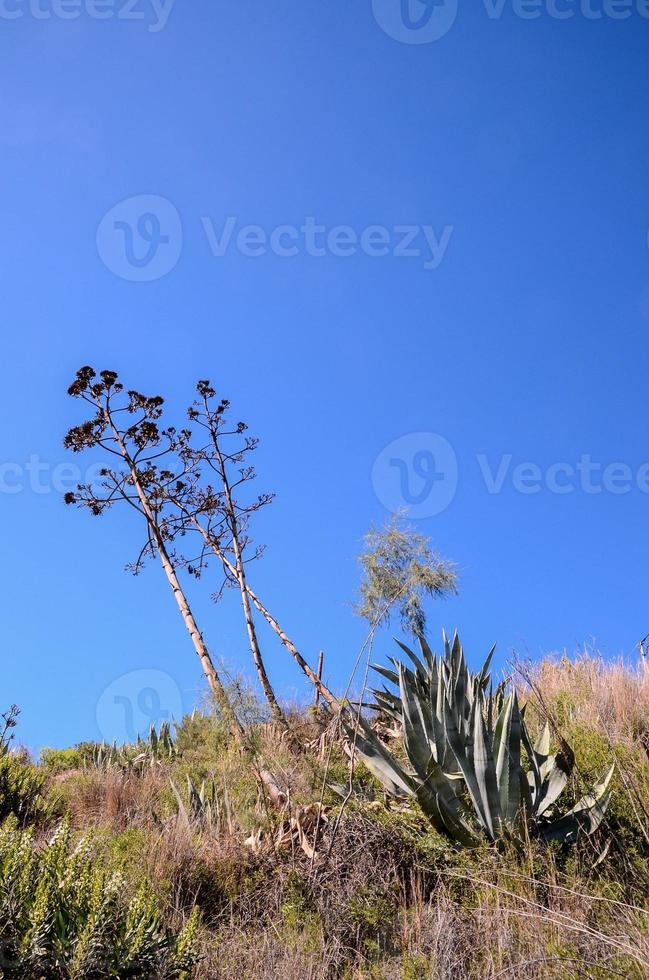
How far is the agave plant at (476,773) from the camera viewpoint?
15.3 feet

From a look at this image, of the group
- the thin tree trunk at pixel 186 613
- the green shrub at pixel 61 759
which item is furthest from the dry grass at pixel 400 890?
the green shrub at pixel 61 759

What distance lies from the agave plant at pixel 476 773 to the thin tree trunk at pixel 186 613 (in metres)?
3.77

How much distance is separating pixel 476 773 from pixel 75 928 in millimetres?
2844

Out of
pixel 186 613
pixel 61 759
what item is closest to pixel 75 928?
pixel 186 613

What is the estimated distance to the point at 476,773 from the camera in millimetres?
4730

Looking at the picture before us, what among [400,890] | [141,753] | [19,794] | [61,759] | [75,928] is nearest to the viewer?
[75,928]

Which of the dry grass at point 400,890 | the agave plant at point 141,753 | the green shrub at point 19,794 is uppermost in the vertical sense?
the agave plant at point 141,753

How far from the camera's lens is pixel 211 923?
4703 millimetres

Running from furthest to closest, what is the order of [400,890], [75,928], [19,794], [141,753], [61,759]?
[61,759], [141,753], [19,794], [400,890], [75,928]

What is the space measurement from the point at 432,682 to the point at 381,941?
8.01 feet

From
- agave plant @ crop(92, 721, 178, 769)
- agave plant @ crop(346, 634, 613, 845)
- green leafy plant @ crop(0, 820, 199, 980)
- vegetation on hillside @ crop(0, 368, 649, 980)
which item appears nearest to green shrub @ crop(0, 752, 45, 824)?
vegetation on hillside @ crop(0, 368, 649, 980)

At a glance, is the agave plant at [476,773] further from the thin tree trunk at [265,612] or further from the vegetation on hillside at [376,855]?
the thin tree trunk at [265,612]

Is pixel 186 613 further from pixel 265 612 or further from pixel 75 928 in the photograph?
pixel 75 928

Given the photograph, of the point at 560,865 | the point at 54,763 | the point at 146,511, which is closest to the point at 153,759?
the point at 54,763
